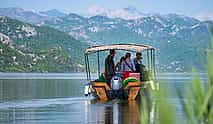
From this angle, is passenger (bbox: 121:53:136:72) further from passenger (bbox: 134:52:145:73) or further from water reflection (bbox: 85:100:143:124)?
water reflection (bbox: 85:100:143:124)

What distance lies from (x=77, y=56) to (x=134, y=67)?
440 ft

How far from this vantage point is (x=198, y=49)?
124 inches

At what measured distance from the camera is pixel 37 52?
509 ft

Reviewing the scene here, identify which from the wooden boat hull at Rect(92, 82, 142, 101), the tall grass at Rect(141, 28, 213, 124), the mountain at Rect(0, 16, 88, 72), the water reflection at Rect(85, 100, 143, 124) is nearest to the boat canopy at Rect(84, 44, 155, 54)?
the wooden boat hull at Rect(92, 82, 142, 101)

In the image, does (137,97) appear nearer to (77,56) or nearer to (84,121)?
(84,121)

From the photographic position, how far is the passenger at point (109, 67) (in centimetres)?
2431

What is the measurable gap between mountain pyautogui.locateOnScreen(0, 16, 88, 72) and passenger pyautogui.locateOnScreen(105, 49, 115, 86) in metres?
112

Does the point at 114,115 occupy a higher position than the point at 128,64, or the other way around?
the point at 128,64

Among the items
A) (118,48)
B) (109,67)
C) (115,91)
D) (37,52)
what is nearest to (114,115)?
(115,91)

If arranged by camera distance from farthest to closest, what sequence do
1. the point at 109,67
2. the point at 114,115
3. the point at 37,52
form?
the point at 37,52 < the point at 109,67 < the point at 114,115

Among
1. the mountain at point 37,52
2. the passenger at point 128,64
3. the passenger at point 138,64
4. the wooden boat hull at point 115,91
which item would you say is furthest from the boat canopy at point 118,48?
the mountain at point 37,52

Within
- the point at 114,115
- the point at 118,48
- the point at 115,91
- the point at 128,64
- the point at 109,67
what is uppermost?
the point at 118,48

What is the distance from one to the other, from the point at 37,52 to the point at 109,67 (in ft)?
432

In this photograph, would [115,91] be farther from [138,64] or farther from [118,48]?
[118,48]
